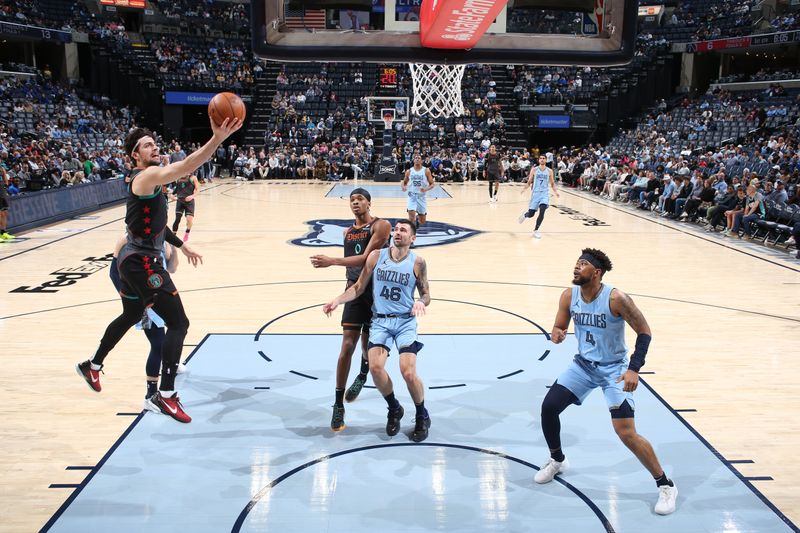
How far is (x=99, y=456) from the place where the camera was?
444 centimetres

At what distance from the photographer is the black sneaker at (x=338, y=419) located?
482 centimetres

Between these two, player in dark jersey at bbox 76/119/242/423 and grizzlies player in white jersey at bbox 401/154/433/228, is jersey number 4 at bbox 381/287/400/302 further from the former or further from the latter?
grizzlies player in white jersey at bbox 401/154/433/228

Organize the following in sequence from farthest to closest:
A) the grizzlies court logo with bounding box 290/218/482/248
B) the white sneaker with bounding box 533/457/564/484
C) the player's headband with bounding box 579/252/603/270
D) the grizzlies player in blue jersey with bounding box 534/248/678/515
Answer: the grizzlies court logo with bounding box 290/218/482/248 → the white sneaker with bounding box 533/457/564/484 → the player's headband with bounding box 579/252/603/270 → the grizzlies player in blue jersey with bounding box 534/248/678/515

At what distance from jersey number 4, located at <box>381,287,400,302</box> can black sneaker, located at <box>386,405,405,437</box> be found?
30.1 inches

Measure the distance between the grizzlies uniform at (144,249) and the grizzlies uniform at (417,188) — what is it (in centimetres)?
792

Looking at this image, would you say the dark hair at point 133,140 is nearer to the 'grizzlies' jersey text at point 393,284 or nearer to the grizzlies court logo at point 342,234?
the 'grizzlies' jersey text at point 393,284

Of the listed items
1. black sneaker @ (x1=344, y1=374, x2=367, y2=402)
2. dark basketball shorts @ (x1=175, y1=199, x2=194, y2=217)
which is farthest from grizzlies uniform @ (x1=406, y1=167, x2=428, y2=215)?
black sneaker @ (x1=344, y1=374, x2=367, y2=402)

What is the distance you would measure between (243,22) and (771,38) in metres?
26.2

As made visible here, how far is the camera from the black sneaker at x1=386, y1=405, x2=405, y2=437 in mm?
4719

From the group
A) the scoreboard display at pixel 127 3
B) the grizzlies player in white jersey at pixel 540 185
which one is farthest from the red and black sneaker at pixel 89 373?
the scoreboard display at pixel 127 3

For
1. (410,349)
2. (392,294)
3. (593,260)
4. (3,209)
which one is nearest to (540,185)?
(392,294)

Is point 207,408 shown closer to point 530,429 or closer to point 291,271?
point 530,429

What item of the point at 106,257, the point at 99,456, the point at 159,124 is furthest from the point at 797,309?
the point at 159,124

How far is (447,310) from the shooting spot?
8188 millimetres
